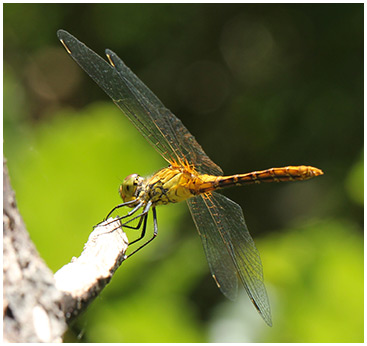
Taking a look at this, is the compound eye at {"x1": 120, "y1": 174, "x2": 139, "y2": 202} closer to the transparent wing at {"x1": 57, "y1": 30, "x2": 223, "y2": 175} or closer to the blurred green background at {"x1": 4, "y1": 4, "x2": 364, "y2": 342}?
the transparent wing at {"x1": 57, "y1": 30, "x2": 223, "y2": 175}

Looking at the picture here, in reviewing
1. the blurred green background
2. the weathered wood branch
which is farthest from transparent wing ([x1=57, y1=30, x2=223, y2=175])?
the weathered wood branch

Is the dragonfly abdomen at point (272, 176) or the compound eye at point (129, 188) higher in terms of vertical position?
the compound eye at point (129, 188)

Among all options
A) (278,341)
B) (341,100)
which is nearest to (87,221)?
(278,341)

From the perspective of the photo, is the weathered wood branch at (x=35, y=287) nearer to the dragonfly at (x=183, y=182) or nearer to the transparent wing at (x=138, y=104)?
the dragonfly at (x=183, y=182)

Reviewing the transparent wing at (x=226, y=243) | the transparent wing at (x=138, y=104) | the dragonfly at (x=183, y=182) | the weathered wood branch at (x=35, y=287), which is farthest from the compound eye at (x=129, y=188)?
the weathered wood branch at (x=35, y=287)

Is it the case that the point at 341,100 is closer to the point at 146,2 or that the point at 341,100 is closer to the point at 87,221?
the point at 146,2

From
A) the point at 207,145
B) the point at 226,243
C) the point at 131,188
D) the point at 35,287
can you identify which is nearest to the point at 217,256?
the point at 226,243
